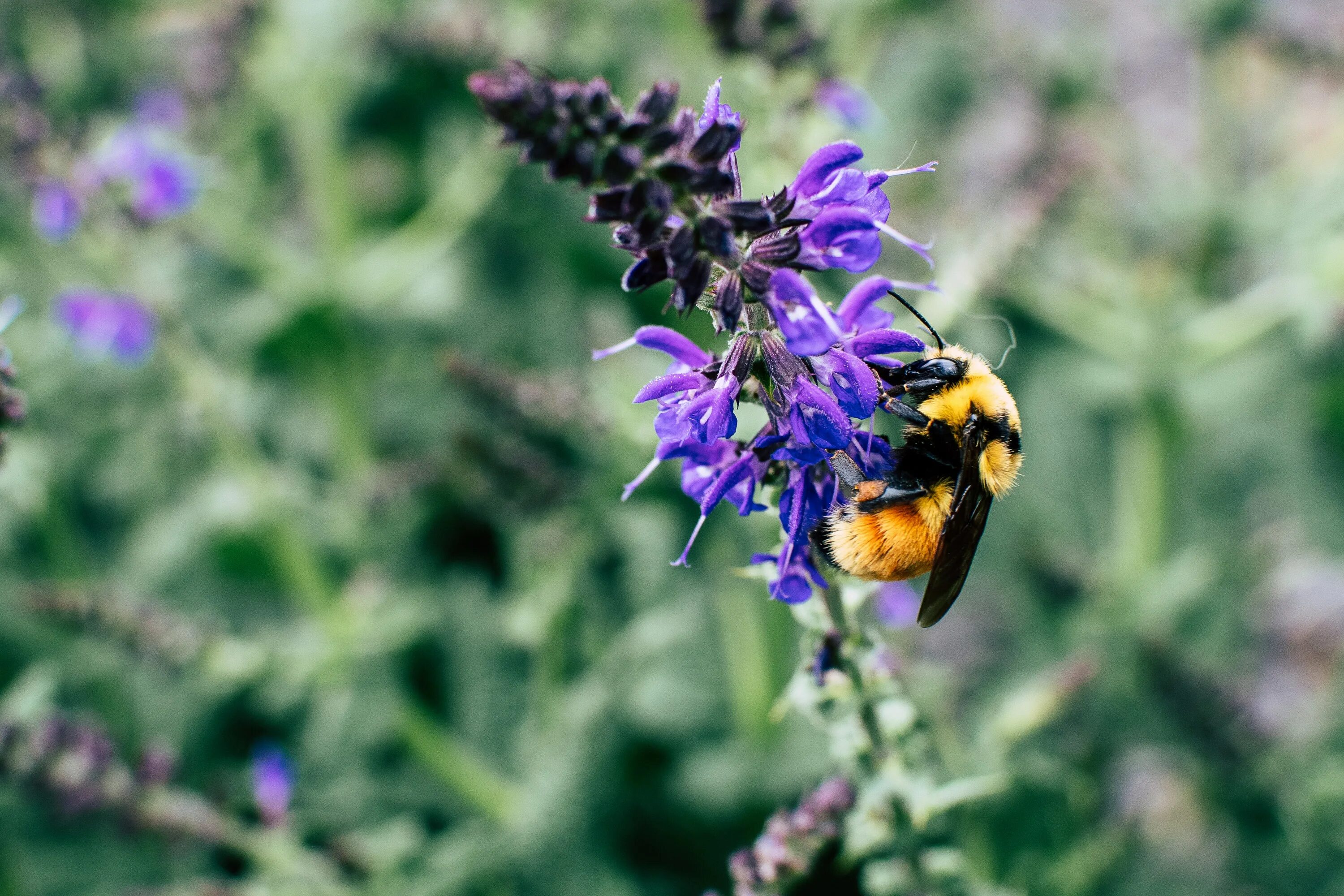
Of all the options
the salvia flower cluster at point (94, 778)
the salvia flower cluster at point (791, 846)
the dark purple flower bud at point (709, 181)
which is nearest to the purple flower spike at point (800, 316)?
the dark purple flower bud at point (709, 181)

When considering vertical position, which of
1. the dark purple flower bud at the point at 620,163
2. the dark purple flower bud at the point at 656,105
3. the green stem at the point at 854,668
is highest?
the dark purple flower bud at the point at 656,105

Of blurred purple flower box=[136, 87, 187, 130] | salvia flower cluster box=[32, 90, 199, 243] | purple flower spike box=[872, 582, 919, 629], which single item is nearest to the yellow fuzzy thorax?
purple flower spike box=[872, 582, 919, 629]

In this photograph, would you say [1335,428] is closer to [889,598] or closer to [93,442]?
[889,598]

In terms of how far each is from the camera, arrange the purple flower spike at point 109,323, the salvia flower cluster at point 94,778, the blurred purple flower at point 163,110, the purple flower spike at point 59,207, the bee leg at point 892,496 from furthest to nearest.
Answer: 1. the blurred purple flower at point 163,110
2. the purple flower spike at point 109,323
3. the purple flower spike at point 59,207
4. the salvia flower cluster at point 94,778
5. the bee leg at point 892,496

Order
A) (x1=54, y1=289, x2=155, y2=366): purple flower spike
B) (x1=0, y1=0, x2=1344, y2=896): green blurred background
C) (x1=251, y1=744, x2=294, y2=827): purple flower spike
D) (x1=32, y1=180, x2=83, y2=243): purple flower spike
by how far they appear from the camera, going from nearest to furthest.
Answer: (x1=251, y1=744, x2=294, y2=827): purple flower spike < (x1=32, y1=180, x2=83, y2=243): purple flower spike < (x1=0, y1=0, x2=1344, y2=896): green blurred background < (x1=54, y1=289, x2=155, y2=366): purple flower spike

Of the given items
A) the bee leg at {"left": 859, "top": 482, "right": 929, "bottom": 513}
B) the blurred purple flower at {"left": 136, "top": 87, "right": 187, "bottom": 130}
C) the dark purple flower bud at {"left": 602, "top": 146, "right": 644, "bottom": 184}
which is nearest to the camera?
the dark purple flower bud at {"left": 602, "top": 146, "right": 644, "bottom": 184}

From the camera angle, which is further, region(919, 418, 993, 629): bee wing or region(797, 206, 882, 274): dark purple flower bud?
region(919, 418, 993, 629): bee wing

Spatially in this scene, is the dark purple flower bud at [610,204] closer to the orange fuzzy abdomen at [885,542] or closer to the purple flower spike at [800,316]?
the purple flower spike at [800,316]

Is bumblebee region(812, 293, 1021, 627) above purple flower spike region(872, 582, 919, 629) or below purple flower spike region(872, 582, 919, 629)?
below

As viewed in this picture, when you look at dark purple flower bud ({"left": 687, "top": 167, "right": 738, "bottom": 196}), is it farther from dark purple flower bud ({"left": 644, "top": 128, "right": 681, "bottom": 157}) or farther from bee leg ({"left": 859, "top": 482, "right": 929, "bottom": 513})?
bee leg ({"left": 859, "top": 482, "right": 929, "bottom": 513})
